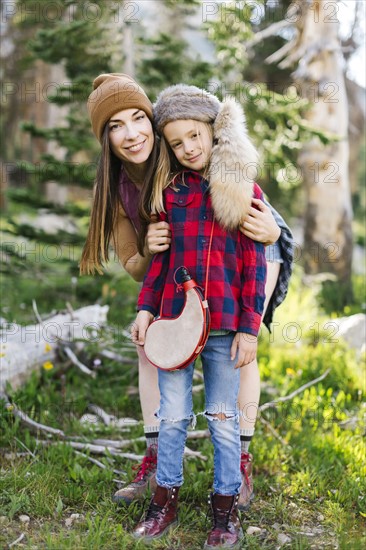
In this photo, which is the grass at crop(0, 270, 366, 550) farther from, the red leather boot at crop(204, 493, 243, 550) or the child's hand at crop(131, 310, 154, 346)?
the child's hand at crop(131, 310, 154, 346)

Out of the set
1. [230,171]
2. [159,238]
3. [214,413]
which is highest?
[230,171]

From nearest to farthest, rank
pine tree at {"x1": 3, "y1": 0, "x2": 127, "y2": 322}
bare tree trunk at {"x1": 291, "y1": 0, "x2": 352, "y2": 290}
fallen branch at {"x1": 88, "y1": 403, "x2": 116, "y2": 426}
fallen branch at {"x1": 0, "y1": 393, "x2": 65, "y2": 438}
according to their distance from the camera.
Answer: fallen branch at {"x1": 0, "y1": 393, "x2": 65, "y2": 438} < fallen branch at {"x1": 88, "y1": 403, "x2": 116, "y2": 426} < pine tree at {"x1": 3, "y1": 0, "x2": 127, "y2": 322} < bare tree trunk at {"x1": 291, "y1": 0, "x2": 352, "y2": 290}

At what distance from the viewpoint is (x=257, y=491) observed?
304 cm

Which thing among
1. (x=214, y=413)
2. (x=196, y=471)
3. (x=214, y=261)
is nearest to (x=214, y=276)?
(x=214, y=261)

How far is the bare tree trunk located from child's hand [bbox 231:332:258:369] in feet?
14.2

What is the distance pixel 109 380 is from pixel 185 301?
184 centimetres

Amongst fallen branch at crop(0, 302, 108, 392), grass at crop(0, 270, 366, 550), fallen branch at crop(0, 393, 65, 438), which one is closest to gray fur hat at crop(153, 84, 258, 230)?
grass at crop(0, 270, 366, 550)

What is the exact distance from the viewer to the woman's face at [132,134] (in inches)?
110

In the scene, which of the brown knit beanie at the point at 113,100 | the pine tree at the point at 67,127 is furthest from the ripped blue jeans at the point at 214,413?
the pine tree at the point at 67,127

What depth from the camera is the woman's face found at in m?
2.79

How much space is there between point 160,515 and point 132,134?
1.67m

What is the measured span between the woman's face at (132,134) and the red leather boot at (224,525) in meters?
1.53

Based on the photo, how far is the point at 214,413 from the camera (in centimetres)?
256

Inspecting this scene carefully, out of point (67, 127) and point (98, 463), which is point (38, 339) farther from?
point (67, 127)
